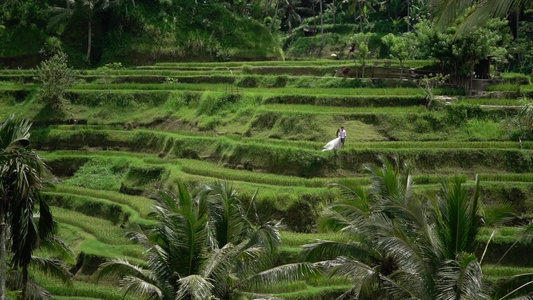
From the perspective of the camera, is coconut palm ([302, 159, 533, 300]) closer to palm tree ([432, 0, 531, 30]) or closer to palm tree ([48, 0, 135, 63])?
palm tree ([432, 0, 531, 30])

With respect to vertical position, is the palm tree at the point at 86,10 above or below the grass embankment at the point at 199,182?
above

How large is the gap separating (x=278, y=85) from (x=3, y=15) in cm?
2418

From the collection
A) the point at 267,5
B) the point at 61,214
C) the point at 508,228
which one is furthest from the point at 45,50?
the point at 508,228

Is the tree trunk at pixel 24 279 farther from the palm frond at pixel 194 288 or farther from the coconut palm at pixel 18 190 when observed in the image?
the palm frond at pixel 194 288

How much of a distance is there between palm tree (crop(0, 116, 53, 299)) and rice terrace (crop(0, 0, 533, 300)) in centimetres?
4

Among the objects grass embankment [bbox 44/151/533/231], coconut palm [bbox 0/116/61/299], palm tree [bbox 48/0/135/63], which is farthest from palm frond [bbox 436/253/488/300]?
palm tree [bbox 48/0/135/63]

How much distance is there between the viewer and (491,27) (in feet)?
121

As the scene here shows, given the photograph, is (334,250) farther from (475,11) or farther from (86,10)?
(86,10)

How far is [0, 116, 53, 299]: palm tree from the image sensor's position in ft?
48.9

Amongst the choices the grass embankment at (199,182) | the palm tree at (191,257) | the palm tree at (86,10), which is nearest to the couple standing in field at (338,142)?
the grass embankment at (199,182)

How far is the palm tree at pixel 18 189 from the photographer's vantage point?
14.9 m

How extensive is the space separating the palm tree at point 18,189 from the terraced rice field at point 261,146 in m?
6.93

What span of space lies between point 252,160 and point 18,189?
17.5 meters

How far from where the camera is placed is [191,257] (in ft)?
50.2
